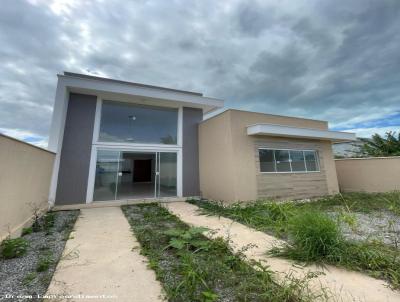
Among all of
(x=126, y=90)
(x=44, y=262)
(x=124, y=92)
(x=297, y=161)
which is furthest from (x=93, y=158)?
(x=297, y=161)

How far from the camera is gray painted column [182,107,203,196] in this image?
28.8ft

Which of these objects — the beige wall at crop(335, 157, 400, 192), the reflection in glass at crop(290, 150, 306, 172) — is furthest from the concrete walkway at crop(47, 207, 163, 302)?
the beige wall at crop(335, 157, 400, 192)

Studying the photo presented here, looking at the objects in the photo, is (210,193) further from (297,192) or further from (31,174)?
(31,174)

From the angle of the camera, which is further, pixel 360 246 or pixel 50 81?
pixel 50 81

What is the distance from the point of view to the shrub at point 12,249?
2.78 m

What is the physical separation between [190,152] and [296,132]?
16.2 ft

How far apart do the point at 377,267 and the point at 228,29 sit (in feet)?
28.9

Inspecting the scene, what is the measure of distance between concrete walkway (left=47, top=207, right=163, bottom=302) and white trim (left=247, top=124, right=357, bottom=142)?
18.7ft

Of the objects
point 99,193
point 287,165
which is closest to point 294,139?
point 287,165

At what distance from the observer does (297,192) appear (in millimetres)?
8266

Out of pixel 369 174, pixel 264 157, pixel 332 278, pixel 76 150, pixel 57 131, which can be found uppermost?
pixel 57 131

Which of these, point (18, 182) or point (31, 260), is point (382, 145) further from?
point (18, 182)

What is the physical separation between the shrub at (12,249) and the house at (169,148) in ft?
14.1

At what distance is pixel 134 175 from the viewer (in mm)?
8266
